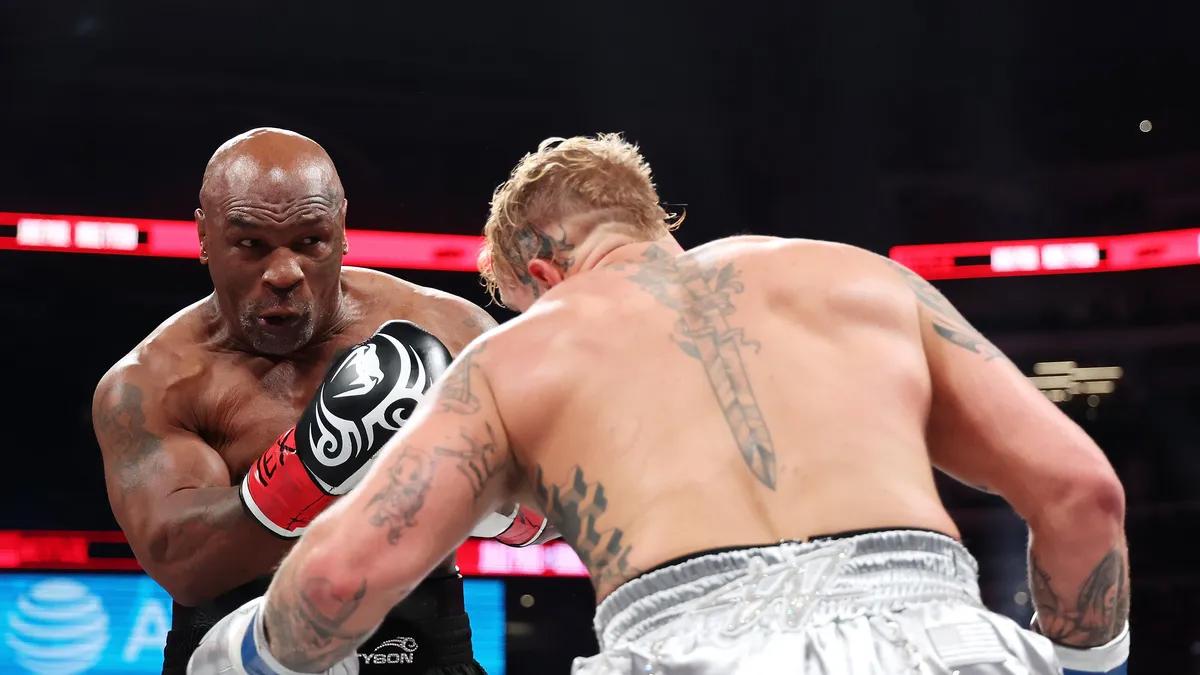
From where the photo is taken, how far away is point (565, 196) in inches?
69.1

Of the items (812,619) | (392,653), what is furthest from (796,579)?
(392,653)

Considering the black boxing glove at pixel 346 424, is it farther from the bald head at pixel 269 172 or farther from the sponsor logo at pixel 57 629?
the sponsor logo at pixel 57 629

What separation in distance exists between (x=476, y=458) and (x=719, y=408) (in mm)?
269

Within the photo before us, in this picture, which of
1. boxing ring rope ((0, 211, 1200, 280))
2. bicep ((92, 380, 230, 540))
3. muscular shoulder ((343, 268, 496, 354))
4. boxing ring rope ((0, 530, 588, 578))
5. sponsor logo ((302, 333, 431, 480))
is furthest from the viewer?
boxing ring rope ((0, 211, 1200, 280))

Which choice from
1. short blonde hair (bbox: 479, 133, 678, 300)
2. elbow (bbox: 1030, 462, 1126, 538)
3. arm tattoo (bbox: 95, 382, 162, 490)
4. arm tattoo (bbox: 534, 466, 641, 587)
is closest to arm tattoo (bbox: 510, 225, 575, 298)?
short blonde hair (bbox: 479, 133, 678, 300)

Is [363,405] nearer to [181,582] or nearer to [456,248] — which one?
[181,582]

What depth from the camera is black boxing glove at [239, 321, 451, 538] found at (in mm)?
2006

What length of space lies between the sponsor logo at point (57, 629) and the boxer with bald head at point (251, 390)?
2.67 meters

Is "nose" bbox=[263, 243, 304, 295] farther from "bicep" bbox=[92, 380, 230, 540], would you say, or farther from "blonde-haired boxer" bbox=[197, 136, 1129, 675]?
"blonde-haired boxer" bbox=[197, 136, 1129, 675]

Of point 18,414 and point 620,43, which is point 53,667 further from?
point 620,43

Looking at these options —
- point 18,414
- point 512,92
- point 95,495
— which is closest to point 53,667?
point 95,495

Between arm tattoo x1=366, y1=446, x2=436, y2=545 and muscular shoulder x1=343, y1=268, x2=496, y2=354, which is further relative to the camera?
muscular shoulder x1=343, y1=268, x2=496, y2=354

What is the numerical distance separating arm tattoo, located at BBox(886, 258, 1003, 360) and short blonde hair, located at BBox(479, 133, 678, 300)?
1.08 ft

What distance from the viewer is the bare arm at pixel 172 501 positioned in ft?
7.21
